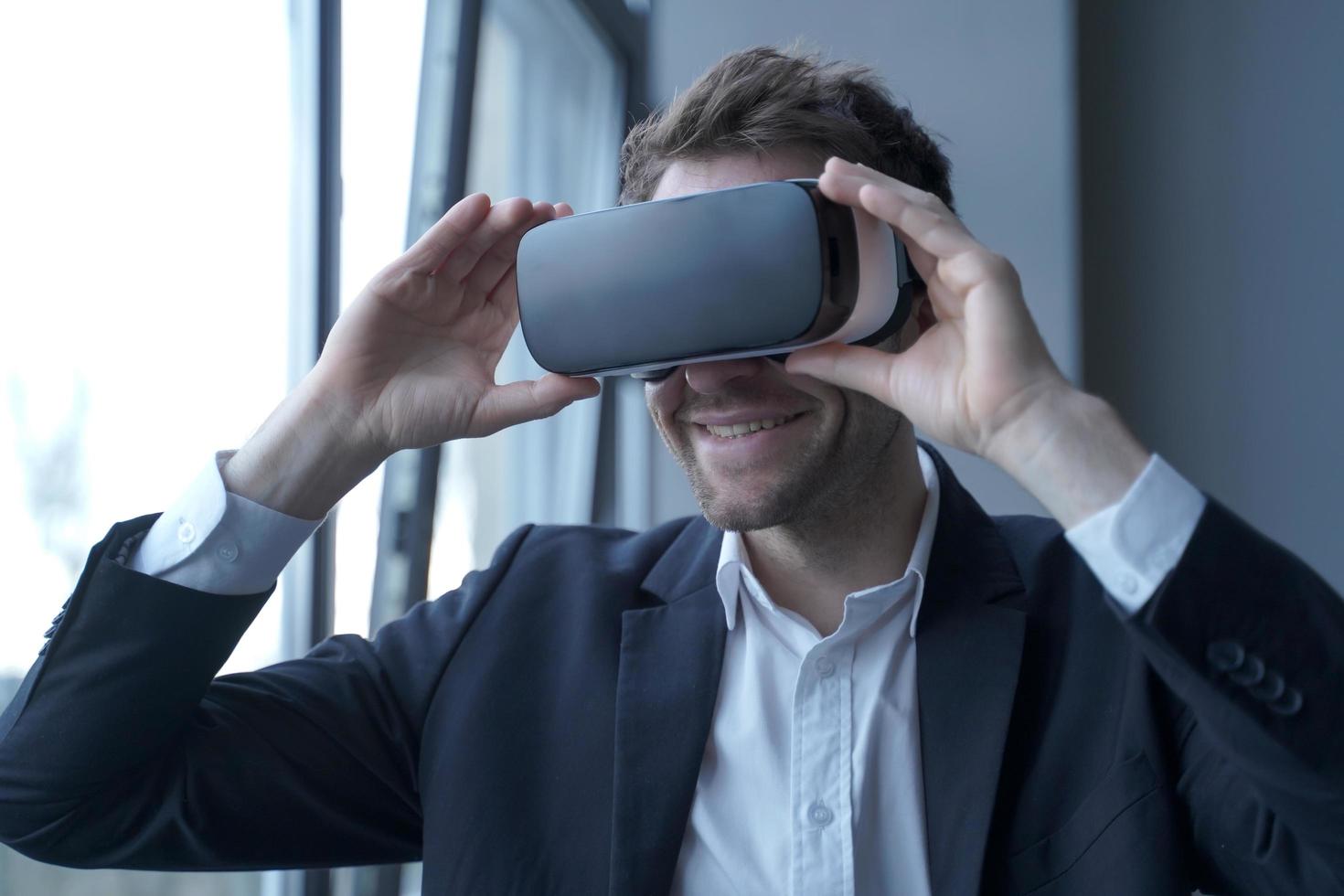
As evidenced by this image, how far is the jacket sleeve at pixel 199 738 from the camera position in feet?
3.77

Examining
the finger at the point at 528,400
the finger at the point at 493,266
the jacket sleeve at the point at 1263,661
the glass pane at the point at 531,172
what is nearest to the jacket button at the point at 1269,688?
the jacket sleeve at the point at 1263,661

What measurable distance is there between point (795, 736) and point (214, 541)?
2.18 feet

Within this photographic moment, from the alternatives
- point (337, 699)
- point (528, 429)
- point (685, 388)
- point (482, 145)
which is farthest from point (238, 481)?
point (528, 429)

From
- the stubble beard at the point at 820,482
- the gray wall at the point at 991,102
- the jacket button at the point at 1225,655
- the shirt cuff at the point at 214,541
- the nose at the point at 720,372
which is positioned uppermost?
the gray wall at the point at 991,102

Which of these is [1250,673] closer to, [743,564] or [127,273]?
[743,564]

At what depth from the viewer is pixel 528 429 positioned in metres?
3.32

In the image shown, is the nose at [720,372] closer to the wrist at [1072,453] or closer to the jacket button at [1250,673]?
the wrist at [1072,453]

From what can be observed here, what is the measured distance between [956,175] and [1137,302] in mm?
590

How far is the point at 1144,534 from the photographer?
921mm

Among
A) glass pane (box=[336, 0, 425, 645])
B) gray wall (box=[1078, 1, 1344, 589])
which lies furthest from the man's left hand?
gray wall (box=[1078, 1, 1344, 589])

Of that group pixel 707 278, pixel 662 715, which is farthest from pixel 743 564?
pixel 707 278

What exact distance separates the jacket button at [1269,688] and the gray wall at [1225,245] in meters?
2.16

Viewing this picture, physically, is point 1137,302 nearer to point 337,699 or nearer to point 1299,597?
point 1299,597

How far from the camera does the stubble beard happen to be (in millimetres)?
1302
